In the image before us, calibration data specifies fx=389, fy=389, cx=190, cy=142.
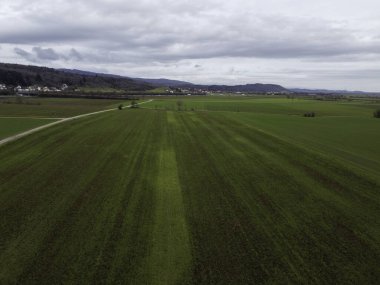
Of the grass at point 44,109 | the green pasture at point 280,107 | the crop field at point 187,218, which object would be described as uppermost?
the crop field at point 187,218

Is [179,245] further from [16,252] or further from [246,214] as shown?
[16,252]

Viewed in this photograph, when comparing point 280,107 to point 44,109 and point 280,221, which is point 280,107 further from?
point 280,221

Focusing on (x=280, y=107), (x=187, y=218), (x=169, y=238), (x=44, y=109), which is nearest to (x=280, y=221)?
(x=187, y=218)

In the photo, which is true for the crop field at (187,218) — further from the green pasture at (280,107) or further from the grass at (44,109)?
the green pasture at (280,107)

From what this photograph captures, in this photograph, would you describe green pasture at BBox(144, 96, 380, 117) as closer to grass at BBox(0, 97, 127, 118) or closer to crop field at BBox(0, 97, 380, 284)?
grass at BBox(0, 97, 127, 118)

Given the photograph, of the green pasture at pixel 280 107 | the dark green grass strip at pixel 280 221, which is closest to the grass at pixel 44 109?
the green pasture at pixel 280 107

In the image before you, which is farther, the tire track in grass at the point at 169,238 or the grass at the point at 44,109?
the grass at the point at 44,109
